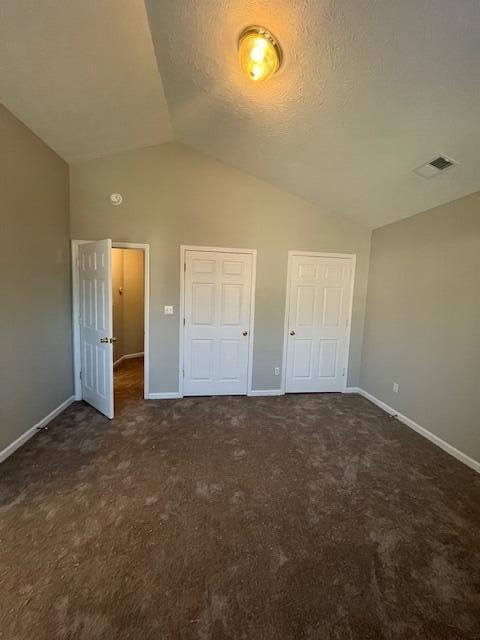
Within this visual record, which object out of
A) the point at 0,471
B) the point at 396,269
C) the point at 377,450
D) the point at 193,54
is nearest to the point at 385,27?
the point at 193,54

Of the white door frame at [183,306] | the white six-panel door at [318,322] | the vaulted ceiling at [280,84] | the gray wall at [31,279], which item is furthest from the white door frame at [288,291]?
the gray wall at [31,279]

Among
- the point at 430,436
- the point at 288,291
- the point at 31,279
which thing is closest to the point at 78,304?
the point at 31,279

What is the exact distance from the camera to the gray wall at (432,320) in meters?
2.67

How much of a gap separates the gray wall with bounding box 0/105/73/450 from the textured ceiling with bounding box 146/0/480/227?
144 centimetres

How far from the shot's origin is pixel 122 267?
5.45m

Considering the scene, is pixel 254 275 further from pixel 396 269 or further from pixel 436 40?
pixel 436 40

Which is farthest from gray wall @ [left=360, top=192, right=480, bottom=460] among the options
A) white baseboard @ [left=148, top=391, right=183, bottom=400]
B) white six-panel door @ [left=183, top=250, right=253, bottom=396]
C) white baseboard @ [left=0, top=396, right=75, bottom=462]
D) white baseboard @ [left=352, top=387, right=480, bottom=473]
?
white baseboard @ [left=0, top=396, right=75, bottom=462]

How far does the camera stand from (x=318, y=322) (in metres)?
4.13

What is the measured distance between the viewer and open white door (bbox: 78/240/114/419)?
10.0ft

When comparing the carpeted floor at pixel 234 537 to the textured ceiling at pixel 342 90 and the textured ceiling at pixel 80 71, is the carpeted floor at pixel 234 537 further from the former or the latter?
the textured ceiling at pixel 80 71

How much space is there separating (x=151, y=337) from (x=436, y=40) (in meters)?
3.60

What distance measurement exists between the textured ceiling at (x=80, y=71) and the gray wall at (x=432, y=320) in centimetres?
307

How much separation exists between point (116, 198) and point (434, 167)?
336 centimetres

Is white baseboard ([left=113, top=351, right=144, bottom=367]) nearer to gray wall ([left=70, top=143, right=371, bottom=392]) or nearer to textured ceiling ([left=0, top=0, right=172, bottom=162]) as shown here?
gray wall ([left=70, top=143, right=371, bottom=392])
